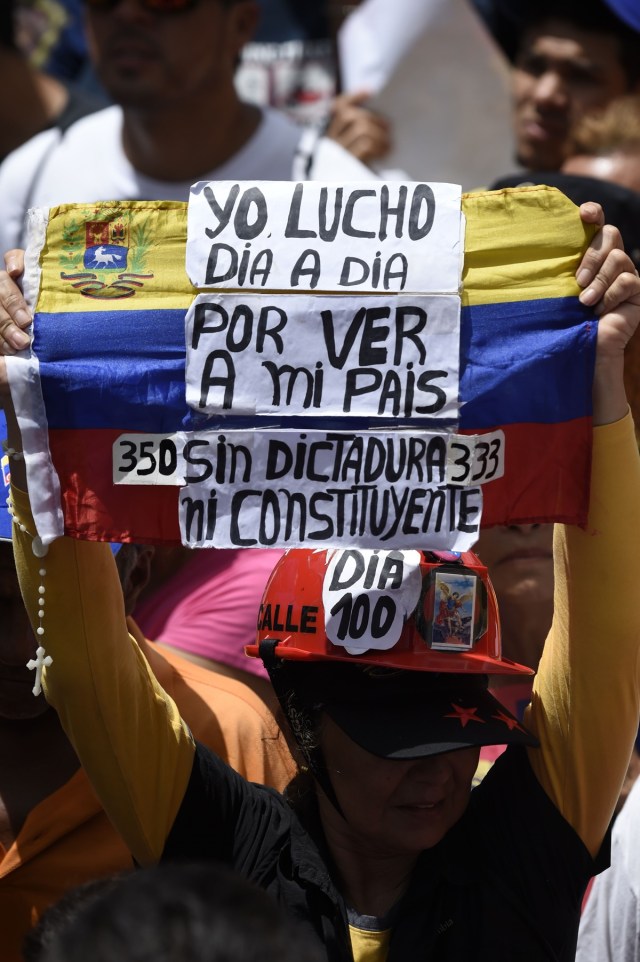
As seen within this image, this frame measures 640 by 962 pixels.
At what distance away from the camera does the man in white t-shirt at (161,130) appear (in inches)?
199

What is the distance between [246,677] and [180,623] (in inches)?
9.1

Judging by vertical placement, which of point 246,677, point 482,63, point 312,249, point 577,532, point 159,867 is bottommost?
point 246,677

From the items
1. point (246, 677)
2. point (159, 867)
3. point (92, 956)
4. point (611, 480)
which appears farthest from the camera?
point (246, 677)

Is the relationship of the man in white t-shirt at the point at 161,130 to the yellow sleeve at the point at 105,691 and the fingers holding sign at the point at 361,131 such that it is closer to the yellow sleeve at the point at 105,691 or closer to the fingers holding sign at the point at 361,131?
the fingers holding sign at the point at 361,131

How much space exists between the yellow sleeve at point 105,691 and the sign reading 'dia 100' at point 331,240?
504mm

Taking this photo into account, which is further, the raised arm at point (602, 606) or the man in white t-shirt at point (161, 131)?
the man in white t-shirt at point (161, 131)

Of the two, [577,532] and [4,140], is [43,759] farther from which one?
[4,140]

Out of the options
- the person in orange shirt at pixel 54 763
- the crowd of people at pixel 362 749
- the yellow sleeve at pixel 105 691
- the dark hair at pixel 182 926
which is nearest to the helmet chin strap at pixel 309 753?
the crowd of people at pixel 362 749

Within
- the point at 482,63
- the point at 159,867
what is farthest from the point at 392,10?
the point at 159,867

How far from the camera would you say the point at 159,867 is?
67.4 inches

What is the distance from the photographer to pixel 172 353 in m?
2.33

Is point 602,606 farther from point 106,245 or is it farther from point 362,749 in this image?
point 106,245

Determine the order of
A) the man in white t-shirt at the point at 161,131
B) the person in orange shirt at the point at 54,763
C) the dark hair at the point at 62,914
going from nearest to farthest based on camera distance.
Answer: the dark hair at the point at 62,914 < the person in orange shirt at the point at 54,763 < the man in white t-shirt at the point at 161,131

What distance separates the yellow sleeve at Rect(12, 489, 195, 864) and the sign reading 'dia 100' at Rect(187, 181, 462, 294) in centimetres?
50
